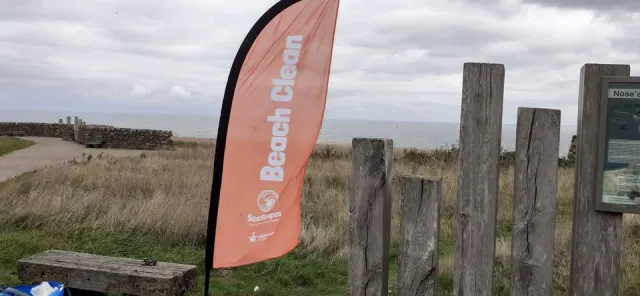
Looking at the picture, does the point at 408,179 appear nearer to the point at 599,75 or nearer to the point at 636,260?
the point at 599,75

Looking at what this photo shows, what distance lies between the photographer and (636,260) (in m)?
5.43

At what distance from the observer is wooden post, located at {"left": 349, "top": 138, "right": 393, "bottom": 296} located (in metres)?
3.17

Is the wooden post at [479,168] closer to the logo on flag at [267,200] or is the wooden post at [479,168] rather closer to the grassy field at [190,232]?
the logo on flag at [267,200]

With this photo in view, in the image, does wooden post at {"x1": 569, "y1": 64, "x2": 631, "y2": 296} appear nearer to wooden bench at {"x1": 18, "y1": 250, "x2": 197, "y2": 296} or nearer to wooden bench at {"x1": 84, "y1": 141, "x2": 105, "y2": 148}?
wooden bench at {"x1": 18, "y1": 250, "x2": 197, "y2": 296}

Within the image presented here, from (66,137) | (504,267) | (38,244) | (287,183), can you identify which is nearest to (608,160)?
(287,183)

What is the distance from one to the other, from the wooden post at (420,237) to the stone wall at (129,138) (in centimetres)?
2682

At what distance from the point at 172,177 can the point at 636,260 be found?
8.73 meters

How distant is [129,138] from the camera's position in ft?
96.3

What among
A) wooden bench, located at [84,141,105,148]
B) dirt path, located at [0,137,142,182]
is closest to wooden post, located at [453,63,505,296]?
dirt path, located at [0,137,142,182]

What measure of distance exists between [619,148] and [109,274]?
3.58m

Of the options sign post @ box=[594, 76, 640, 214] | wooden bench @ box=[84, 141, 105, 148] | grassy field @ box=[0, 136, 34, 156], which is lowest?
grassy field @ box=[0, 136, 34, 156]

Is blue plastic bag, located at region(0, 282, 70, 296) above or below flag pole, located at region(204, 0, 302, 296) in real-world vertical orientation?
below

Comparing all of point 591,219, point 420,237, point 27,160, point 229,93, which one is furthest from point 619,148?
point 27,160

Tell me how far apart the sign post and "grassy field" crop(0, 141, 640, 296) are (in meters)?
2.26
